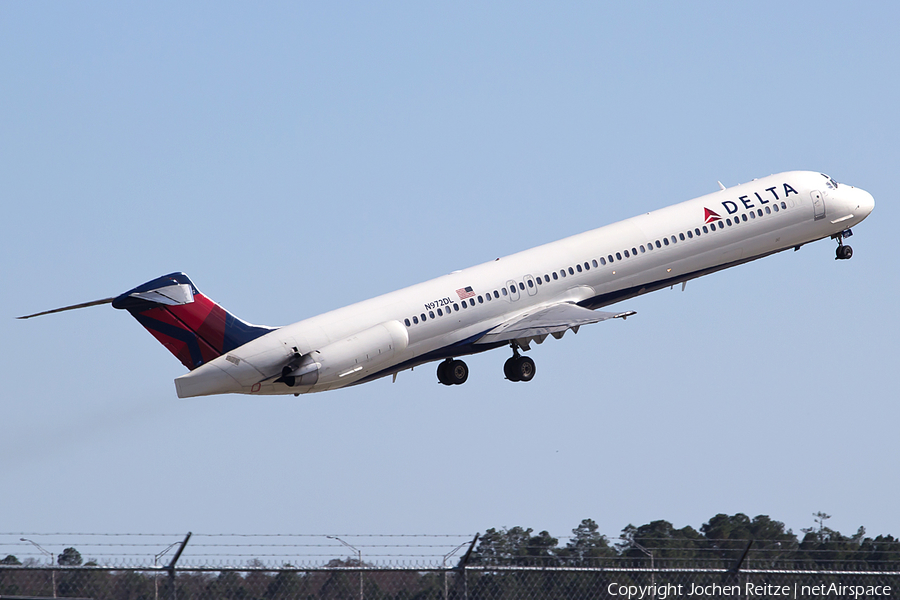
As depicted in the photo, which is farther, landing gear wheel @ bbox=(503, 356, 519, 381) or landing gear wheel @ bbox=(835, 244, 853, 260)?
landing gear wheel @ bbox=(835, 244, 853, 260)

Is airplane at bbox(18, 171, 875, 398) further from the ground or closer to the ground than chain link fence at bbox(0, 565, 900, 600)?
further from the ground

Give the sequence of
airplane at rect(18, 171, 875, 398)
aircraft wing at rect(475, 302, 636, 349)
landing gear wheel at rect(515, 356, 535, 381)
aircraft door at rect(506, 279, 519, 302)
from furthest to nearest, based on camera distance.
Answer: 1. landing gear wheel at rect(515, 356, 535, 381)
2. aircraft door at rect(506, 279, 519, 302)
3. aircraft wing at rect(475, 302, 636, 349)
4. airplane at rect(18, 171, 875, 398)

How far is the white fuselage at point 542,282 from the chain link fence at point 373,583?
18.7 meters

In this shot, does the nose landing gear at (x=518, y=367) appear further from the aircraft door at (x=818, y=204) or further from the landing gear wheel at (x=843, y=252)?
the landing gear wheel at (x=843, y=252)

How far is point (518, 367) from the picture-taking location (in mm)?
44688

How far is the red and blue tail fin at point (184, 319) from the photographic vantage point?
3731 centimetres

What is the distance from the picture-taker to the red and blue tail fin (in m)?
37.3

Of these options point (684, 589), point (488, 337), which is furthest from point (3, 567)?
point (488, 337)

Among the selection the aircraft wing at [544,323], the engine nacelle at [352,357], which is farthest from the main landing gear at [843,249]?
the engine nacelle at [352,357]

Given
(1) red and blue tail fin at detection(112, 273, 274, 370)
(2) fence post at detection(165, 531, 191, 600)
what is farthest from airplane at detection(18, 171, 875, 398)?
(2) fence post at detection(165, 531, 191, 600)

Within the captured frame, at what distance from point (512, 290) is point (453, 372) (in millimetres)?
3760

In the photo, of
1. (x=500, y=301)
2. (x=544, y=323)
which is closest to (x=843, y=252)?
(x=544, y=323)

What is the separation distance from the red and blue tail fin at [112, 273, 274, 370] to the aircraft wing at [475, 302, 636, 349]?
8.77 meters

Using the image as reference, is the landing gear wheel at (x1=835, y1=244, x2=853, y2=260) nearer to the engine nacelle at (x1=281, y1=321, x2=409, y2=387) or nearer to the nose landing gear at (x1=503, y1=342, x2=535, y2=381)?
the nose landing gear at (x1=503, y1=342, x2=535, y2=381)
